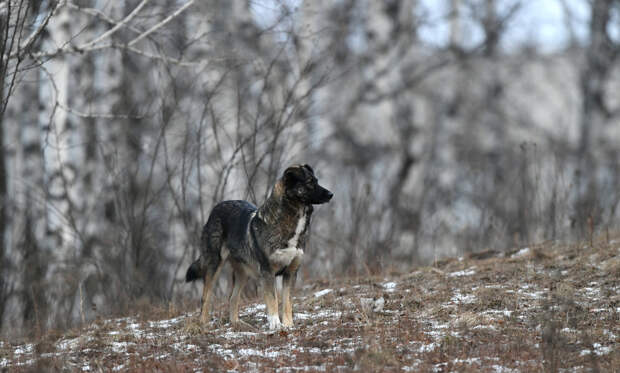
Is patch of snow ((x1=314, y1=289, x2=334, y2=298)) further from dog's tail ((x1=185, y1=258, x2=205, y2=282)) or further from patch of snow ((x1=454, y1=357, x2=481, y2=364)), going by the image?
patch of snow ((x1=454, y1=357, x2=481, y2=364))

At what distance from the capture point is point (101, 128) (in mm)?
17125

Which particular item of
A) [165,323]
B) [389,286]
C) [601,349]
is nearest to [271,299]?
[165,323]

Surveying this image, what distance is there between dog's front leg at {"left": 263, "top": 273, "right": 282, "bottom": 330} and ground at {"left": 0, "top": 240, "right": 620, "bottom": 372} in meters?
0.14

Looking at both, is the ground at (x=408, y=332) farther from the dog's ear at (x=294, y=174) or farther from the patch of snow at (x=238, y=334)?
the dog's ear at (x=294, y=174)

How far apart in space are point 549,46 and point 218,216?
2138 cm

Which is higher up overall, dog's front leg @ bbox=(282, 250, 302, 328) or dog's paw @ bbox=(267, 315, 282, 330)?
dog's front leg @ bbox=(282, 250, 302, 328)

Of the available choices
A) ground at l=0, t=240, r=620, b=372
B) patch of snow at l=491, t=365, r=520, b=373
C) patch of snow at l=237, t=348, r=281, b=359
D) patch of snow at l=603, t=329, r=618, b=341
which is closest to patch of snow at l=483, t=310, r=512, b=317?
ground at l=0, t=240, r=620, b=372

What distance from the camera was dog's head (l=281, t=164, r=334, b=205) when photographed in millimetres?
7395

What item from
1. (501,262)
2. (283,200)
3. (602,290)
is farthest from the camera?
(501,262)

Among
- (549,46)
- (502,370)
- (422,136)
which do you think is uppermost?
(549,46)

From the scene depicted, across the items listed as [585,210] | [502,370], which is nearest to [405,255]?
[585,210]

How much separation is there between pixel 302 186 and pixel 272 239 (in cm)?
61

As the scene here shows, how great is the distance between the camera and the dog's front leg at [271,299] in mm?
7707

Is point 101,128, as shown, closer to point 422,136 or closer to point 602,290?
point 422,136
